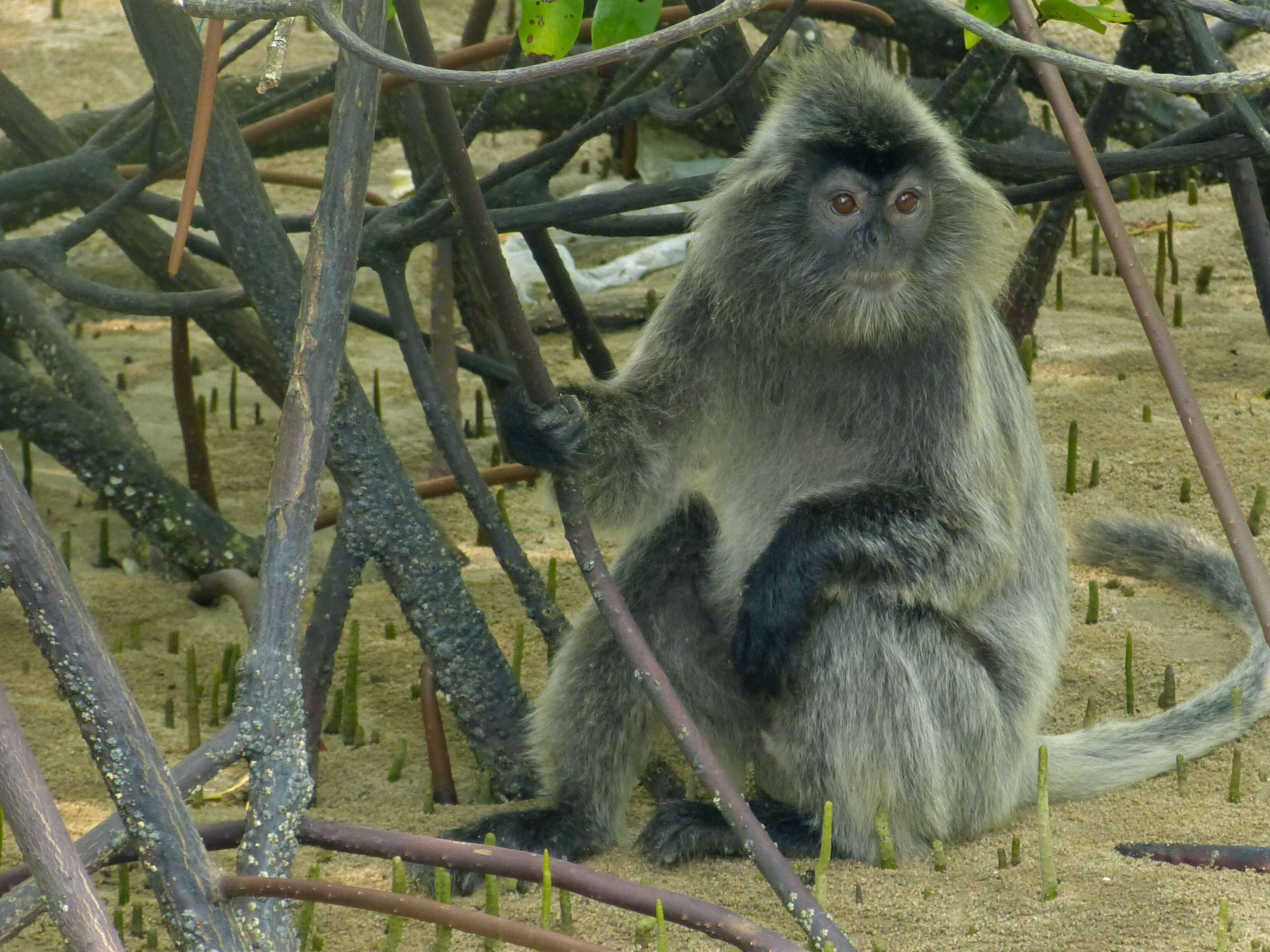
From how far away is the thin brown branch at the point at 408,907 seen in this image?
2.15m

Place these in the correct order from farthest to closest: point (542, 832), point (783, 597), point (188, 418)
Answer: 1. point (188, 418)
2. point (542, 832)
3. point (783, 597)

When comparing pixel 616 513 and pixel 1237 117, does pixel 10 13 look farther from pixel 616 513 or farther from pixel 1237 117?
pixel 1237 117

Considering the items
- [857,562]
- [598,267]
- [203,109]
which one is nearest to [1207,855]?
[857,562]

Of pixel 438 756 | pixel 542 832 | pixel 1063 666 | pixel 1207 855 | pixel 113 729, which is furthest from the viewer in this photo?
pixel 1063 666

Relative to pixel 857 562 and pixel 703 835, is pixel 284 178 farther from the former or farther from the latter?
pixel 703 835

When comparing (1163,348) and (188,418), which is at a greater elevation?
(1163,348)

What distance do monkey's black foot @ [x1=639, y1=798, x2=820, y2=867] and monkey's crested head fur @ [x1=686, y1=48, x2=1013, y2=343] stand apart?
1.21m

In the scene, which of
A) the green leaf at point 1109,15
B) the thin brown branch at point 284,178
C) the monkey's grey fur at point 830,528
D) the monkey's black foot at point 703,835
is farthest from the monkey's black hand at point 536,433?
the thin brown branch at point 284,178

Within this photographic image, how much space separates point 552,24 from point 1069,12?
0.96 metres

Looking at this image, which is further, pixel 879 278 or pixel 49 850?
pixel 879 278

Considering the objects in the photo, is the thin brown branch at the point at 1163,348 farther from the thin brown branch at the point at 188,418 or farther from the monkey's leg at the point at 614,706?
the thin brown branch at the point at 188,418

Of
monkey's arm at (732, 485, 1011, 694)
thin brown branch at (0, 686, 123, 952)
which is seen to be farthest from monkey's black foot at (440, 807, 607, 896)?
thin brown branch at (0, 686, 123, 952)

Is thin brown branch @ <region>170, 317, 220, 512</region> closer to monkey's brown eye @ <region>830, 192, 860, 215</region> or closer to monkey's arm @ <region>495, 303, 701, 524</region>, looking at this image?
monkey's arm @ <region>495, 303, 701, 524</region>

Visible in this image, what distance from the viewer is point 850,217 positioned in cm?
361
